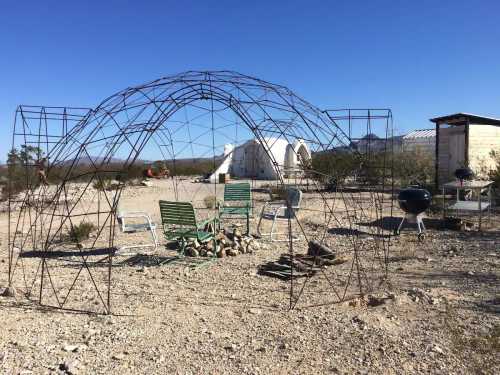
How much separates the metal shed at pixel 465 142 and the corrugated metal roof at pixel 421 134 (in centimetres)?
706

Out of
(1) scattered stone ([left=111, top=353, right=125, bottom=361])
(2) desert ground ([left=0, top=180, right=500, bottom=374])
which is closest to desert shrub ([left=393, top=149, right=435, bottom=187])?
(2) desert ground ([left=0, top=180, right=500, bottom=374])

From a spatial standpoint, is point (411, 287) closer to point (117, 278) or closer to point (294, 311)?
point (294, 311)

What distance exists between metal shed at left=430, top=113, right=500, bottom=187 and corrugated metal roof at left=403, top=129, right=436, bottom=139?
7056 millimetres

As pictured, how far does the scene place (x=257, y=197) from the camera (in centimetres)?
1579

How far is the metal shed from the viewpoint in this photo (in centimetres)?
1480

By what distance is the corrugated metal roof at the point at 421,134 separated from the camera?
23.0m

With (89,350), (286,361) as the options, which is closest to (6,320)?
(89,350)

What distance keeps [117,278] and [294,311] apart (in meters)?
2.48

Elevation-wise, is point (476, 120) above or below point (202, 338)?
above

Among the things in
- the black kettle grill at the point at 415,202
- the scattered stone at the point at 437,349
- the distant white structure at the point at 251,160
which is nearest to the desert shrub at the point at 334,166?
the black kettle grill at the point at 415,202

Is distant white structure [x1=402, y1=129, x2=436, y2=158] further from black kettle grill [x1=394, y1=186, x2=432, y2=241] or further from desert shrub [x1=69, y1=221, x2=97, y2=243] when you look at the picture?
desert shrub [x1=69, y1=221, x2=97, y2=243]

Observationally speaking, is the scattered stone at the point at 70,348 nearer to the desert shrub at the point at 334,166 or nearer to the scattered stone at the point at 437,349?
the scattered stone at the point at 437,349

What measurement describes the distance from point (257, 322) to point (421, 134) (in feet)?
72.0

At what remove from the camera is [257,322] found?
4219 millimetres
